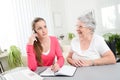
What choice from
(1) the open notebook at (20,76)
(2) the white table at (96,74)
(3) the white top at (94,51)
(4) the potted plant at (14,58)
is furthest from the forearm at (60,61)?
(4) the potted plant at (14,58)

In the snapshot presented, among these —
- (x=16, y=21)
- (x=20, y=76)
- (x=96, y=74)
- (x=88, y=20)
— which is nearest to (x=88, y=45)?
(x=88, y=20)

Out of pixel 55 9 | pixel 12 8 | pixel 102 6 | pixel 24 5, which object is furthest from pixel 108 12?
pixel 12 8

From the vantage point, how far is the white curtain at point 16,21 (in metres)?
3.50

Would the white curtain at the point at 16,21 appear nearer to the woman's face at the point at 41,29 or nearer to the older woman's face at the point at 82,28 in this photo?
the woman's face at the point at 41,29

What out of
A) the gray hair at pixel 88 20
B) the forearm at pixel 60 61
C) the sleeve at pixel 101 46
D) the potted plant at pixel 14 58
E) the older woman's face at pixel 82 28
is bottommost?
the potted plant at pixel 14 58

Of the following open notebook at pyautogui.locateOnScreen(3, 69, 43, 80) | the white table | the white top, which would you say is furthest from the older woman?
open notebook at pyautogui.locateOnScreen(3, 69, 43, 80)

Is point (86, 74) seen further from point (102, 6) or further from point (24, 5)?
point (102, 6)

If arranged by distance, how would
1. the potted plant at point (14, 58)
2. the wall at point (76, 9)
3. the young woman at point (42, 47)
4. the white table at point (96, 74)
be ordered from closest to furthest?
the white table at point (96, 74)
the young woman at point (42, 47)
the potted plant at point (14, 58)
the wall at point (76, 9)

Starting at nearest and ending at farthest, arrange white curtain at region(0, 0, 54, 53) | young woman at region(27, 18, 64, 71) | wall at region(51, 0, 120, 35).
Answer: young woman at region(27, 18, 64, 71), white curtain at region(0, 0, 54, 53), wall at region(51, 0, 120, 35)

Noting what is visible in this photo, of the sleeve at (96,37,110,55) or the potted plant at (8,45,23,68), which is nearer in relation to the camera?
the sleeve at (96,37,110,55)

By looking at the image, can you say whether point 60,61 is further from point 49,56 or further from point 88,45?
point 88,45

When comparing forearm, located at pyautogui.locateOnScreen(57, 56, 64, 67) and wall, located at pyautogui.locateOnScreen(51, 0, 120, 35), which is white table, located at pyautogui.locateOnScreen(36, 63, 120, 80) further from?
wall, located at pyautogui.locateOnScreen(51, 0, 120, 35)

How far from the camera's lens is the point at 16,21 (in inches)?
145

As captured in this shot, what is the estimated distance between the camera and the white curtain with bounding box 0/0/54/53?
350 centimetres
